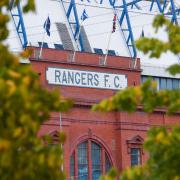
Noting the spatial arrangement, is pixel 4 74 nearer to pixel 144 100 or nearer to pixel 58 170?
pixel 58 170

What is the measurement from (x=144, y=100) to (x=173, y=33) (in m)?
2.37

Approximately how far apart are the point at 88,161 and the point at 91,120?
3.03 m

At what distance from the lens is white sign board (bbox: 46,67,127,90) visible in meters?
63.7

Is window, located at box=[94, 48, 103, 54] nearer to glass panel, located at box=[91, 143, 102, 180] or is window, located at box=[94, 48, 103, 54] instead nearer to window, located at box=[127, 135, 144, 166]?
window, located at box=[127, 135, 144, 166]

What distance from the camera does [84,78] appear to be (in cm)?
6519

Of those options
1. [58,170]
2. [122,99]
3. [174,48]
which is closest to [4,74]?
[58,170]

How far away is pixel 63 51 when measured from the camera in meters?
64.8

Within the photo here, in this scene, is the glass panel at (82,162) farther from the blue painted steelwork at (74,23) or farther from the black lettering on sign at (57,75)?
the blue painted steelwork at (74,23)

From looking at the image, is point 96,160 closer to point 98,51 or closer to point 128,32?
point 98,51

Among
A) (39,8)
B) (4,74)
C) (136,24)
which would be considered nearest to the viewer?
(4,74)

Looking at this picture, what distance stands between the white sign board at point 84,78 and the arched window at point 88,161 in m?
4.41

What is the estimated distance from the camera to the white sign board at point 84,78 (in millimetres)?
63719

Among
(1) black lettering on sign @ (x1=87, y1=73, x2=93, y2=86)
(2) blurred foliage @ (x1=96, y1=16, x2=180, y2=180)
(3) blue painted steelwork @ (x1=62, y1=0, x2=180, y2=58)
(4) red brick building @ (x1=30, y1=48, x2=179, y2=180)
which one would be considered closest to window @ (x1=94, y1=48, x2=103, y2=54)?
(3) blue painted steelwork @ (x1=62, y1=0, x2=180, y2=58)

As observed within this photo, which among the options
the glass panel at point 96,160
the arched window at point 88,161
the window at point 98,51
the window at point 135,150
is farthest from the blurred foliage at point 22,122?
the window at point 98,51
